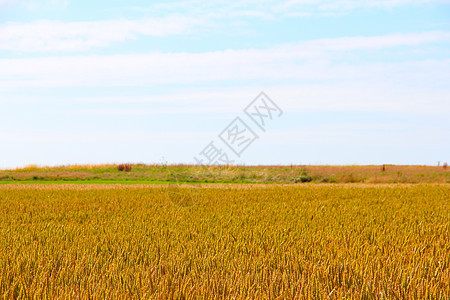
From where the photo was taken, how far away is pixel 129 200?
1152 centimetres

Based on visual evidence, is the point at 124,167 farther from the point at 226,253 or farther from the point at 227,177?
the point at 226,253

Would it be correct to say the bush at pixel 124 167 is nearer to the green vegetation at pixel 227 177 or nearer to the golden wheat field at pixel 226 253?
the green vegetation at pixel 227 177

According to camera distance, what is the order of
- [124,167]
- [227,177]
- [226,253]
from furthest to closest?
[124,167] → [227,177] → [226,253]

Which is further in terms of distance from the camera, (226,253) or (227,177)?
(227,177)

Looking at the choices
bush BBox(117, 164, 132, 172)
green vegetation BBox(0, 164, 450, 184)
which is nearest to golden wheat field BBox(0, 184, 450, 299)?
green vegetation BBox(0, 164, 450, 184)

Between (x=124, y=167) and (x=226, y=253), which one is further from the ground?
(x=124, y=167)

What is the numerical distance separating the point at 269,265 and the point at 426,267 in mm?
1629

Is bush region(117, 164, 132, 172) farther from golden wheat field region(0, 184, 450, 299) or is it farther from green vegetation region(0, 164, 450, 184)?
golden wheat field region(0, 184, 450, 299)

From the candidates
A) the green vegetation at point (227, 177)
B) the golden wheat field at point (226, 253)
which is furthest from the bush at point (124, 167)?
the golden wheat field at point (226, 253)

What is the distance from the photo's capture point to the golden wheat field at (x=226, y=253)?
3.90m

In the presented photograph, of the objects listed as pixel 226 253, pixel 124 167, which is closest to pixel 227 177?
pixel 124 167

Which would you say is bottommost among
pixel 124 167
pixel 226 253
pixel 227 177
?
pixel 226 253

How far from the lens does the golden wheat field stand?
390 cm

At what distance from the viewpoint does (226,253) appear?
5172 millimetres
